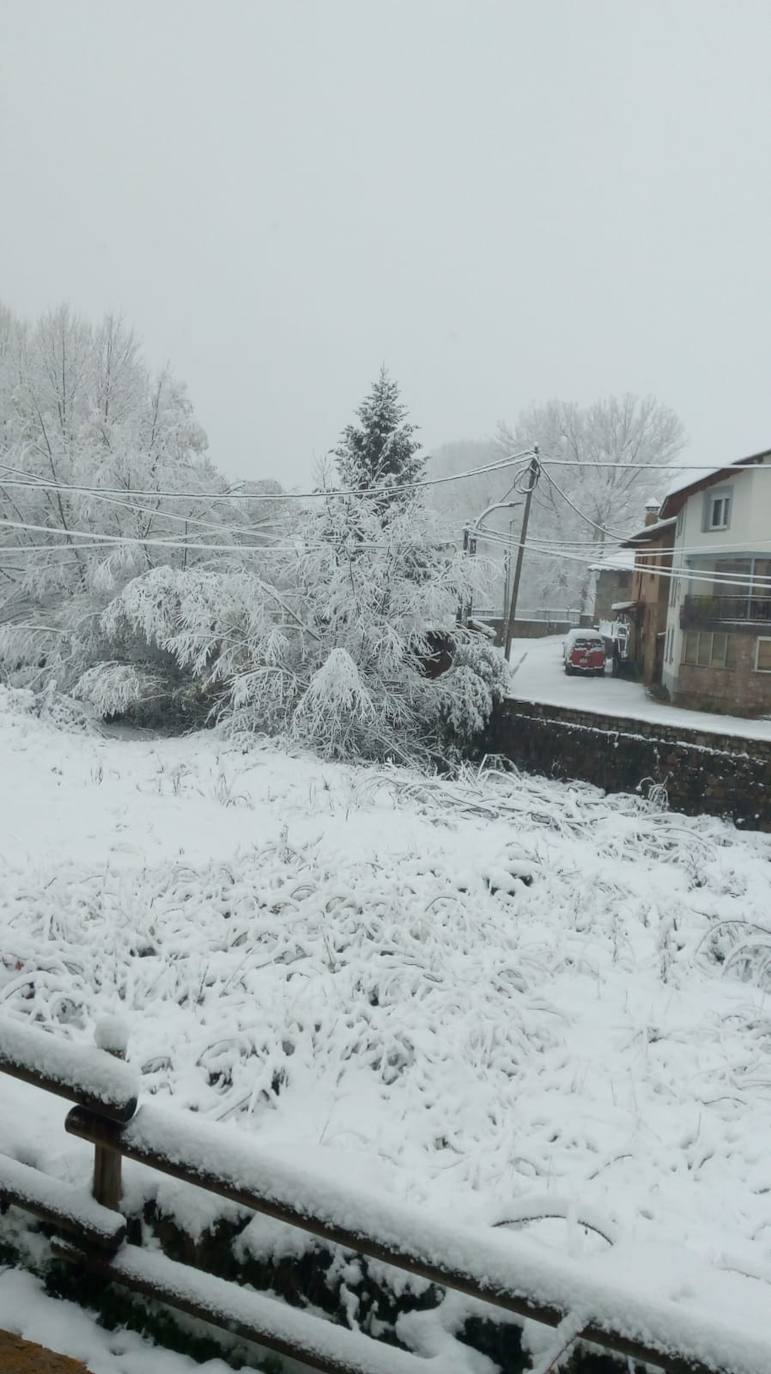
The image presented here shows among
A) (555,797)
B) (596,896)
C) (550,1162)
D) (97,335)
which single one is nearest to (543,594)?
(97,335)

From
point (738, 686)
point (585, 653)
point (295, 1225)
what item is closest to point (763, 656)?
point (738, 686)

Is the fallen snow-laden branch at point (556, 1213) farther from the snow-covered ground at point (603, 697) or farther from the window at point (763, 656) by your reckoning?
the window at point (763, 656)

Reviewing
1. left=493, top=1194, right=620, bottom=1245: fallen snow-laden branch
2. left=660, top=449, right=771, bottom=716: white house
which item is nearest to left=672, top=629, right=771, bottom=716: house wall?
left=660, top=449, right=771, bottom=716: white house

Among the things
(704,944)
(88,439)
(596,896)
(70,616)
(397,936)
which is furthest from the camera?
(88,439)

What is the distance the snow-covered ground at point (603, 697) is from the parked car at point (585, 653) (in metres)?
0.50

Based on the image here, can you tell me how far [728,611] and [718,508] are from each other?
3994 mm

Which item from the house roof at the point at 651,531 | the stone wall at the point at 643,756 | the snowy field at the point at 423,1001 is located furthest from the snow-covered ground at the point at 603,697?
the snowy field at the point at 423,1001

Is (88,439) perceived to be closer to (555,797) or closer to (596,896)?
(555,797)

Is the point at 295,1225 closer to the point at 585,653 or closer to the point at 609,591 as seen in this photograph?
the point at 585,653

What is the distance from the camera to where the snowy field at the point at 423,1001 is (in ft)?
13.6

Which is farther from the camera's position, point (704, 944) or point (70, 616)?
point (70, 616)

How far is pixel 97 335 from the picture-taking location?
2673 cm

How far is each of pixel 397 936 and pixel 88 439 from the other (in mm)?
21449

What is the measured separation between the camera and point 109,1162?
2438mm
